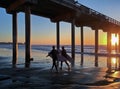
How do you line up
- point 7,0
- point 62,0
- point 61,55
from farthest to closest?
point 62,0 → point 7,0 → point 61,55

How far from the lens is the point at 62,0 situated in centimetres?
2805

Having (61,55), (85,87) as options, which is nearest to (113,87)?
(85,87)

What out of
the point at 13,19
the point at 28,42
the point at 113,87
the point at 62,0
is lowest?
the point at 113,87

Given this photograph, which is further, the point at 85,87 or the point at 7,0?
the point at 7,0

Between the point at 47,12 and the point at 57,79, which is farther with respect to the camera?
the point at 47,12

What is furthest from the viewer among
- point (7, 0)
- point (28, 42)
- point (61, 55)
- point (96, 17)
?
point (96, 17)

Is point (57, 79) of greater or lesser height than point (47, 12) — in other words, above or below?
below

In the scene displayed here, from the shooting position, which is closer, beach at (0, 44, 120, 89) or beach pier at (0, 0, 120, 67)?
beach at (0, 44, 120, 89)

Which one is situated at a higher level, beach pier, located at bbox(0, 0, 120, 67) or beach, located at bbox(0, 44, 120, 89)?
beach pier, located at bbox(0, 0, 120, 67)

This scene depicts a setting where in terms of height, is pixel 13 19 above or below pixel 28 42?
above

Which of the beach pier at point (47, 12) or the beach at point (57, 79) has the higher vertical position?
the beach pier at point (47, 12)

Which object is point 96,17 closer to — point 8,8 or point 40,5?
point 40,5

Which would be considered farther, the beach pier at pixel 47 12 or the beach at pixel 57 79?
the beach pier at pixel 47 12

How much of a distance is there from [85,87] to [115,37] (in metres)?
54.5
